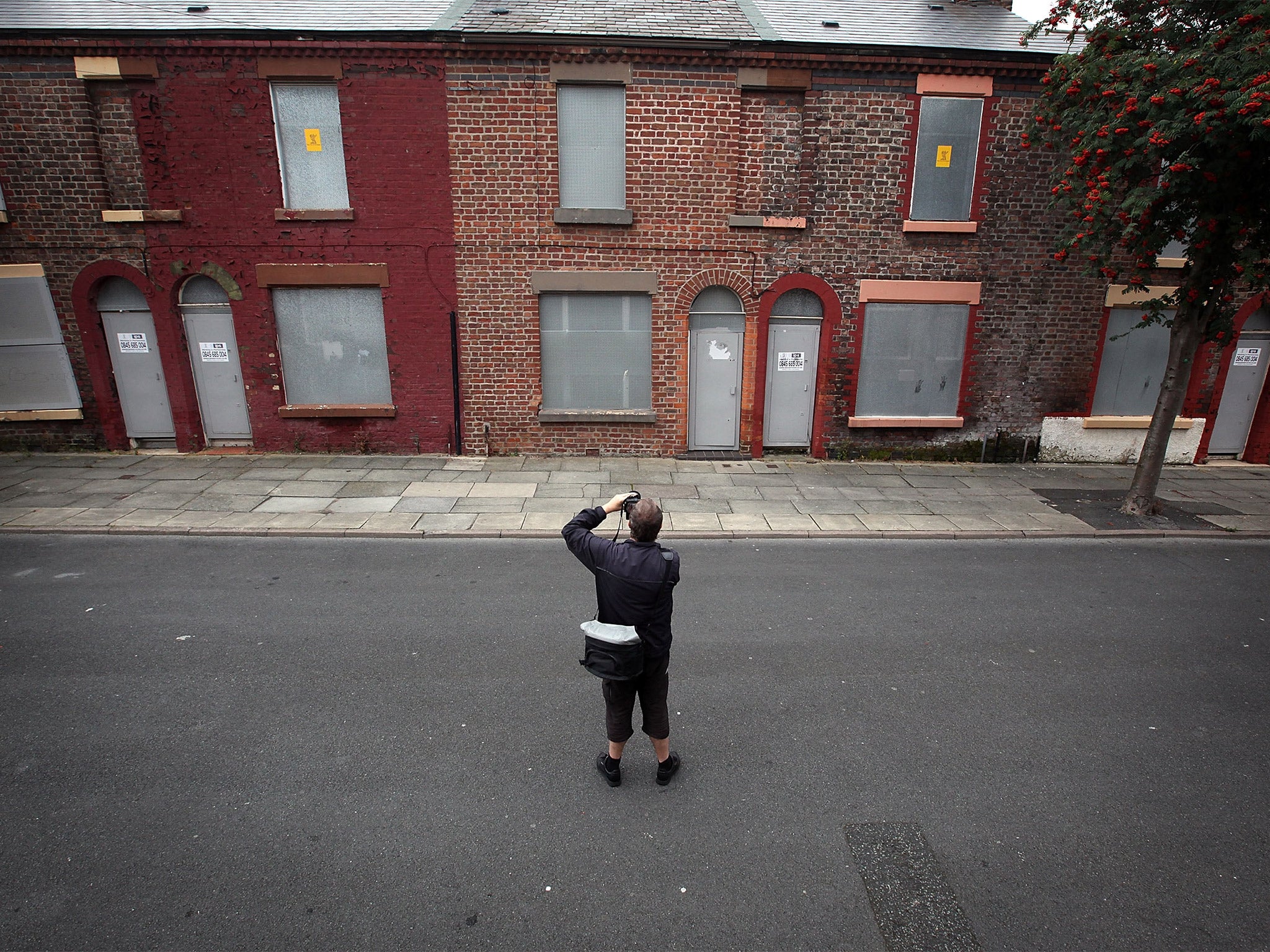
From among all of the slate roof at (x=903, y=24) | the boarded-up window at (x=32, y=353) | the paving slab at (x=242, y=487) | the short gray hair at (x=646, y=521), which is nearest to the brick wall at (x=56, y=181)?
the boarded-up window at (x=32, y=353)

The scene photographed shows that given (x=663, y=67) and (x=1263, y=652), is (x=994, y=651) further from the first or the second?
(x=663, y=67)

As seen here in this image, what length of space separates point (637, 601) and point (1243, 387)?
14350 millimetres

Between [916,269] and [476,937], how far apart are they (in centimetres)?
1154

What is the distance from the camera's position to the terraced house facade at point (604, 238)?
10.5 m

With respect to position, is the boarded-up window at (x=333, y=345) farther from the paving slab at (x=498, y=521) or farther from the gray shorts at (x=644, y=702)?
the gray shorts at (x=644, y=702)

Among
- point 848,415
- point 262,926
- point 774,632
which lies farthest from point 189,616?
point 848,415

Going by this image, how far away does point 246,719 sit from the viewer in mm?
4543

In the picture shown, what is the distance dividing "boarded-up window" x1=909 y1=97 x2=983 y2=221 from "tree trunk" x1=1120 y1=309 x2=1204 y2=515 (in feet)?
12.6

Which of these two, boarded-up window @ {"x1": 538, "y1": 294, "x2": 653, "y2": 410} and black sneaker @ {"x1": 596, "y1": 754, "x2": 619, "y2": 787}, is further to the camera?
boarded-up window @ {"x1": 538, "y1": 294, "x2": 653, "y2": 410}

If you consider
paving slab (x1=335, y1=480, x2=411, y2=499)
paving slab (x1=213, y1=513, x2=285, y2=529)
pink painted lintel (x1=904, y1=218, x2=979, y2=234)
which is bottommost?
paving slab (x1=213, y1=513, x2=285, y2=529)

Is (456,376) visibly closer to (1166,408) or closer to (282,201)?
(282,201)

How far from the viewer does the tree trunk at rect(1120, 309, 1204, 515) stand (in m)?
8.84

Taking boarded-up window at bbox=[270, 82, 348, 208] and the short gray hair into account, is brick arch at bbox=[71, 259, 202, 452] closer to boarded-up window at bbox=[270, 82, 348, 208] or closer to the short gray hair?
boarded-up window at bbox=[270, 82, 348, 208]

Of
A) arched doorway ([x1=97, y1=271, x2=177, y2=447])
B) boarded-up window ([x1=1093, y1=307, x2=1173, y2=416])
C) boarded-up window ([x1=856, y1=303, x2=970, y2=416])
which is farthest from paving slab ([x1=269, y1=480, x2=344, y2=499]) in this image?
boarded-up window ([x1=1093, y1=307, x2=1173, y2=416])
